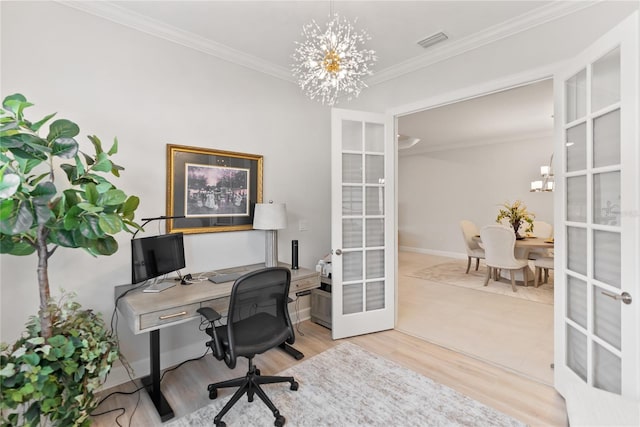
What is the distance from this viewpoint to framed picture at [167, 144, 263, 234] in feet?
Result: 8.46

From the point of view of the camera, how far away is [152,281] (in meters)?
2.40

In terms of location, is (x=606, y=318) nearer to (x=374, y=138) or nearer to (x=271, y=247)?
(x=374, y=138)

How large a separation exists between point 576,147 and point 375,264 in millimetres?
1910

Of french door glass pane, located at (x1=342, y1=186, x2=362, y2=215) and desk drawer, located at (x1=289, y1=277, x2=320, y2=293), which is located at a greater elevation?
french door glass pane, located at (x1=342, y1=186, x2=362, y2=215)

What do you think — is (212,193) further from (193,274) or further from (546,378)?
(546,378)

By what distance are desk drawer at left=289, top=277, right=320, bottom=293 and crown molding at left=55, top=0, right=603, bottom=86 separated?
217 cm

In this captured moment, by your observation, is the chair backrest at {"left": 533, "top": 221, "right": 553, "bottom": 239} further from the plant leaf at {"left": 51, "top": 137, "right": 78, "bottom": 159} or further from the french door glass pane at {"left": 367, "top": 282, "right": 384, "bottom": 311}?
the plant leaf at {"left": 51, "top": 137, "right": 78, "bottom": 159}

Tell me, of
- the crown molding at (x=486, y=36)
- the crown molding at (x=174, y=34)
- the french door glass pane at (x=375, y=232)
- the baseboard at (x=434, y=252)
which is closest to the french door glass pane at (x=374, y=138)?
the crown molding at (x=486, y=36)

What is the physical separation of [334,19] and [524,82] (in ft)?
5.20

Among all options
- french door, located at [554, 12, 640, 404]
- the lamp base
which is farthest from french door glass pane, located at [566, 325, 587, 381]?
the lamp base

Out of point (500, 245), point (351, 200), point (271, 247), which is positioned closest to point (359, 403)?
point (271, 247)

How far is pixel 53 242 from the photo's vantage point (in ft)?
5.18

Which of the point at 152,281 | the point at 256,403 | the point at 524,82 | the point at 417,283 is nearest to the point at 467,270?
the point at 417,283

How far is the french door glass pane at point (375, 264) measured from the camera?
3164 millimetres
